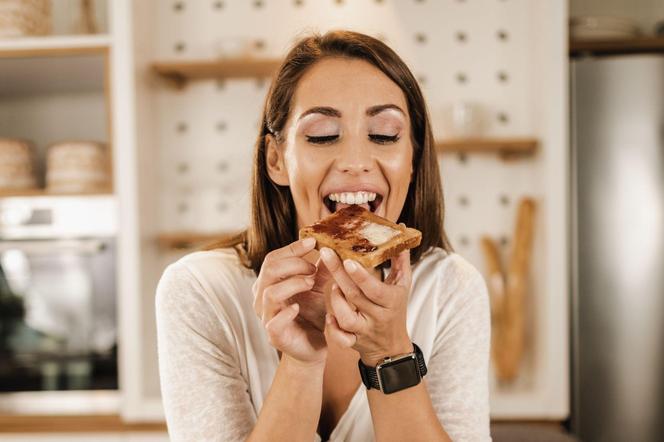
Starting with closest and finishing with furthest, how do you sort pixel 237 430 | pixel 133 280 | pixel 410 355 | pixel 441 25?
pixel 410 355 → pixel 237 430 → pixel 133 280 → pixel 441 25

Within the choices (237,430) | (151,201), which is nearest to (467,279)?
(237,430)

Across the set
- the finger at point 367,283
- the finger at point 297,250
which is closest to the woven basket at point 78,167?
the finger at point 297,250

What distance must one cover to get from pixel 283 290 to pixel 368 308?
0.14 meters

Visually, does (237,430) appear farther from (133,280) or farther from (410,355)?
(133,280)

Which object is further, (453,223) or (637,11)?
(637,11)

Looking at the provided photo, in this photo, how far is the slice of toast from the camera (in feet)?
3.35

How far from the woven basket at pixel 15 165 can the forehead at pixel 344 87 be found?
1.85m

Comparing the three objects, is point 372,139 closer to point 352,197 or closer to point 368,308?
point 352,197

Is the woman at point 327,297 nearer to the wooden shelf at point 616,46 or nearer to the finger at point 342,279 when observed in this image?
the finger at point 342,279

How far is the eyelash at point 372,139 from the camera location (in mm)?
1228

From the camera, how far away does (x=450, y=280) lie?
1.47m

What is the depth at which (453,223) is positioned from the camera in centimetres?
300

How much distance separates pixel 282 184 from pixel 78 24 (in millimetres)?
1978

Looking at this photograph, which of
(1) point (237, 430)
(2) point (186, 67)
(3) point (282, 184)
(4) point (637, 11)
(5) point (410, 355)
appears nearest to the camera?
(5) point (410, 355)
